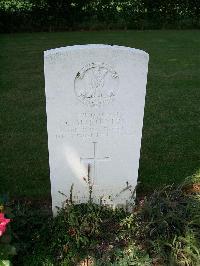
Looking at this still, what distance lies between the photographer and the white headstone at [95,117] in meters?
3.66

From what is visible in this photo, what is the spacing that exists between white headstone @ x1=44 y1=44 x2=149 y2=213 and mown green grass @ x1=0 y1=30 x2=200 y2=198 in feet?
2.55

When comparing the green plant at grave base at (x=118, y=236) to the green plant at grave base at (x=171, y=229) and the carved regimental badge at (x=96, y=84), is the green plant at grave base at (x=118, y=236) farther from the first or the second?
the carved regimental badge at (x=96, y=84)

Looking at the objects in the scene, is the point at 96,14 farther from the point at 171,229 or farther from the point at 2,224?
the point at 2,224

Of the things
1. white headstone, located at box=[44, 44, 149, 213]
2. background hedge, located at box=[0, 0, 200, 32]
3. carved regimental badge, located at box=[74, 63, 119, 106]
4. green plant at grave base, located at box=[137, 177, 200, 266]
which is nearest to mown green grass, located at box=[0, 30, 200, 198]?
white headstone, located at box=[44, 44, 149, 213]

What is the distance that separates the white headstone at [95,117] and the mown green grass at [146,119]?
776 millimetres

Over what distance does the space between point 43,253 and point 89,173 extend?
0.79m

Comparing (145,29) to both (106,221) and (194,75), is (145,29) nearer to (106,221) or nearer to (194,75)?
(194,75)

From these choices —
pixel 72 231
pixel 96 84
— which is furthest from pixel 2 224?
pixel 96 84

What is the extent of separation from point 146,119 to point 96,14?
372 inches

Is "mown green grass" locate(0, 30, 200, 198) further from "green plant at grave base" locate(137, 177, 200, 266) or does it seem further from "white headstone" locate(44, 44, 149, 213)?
"green plant at grave base" locate(137, 177, 200, 266)

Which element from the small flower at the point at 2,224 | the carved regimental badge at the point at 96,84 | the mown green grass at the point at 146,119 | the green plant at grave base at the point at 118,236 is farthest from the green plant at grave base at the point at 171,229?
the small flower at the point at 2,224

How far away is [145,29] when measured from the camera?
52.0 ft

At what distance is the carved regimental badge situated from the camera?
3.71 meters

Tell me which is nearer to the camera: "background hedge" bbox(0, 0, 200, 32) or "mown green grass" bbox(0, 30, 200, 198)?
"mown green grass" bbox(0, 30, 200, 198)
